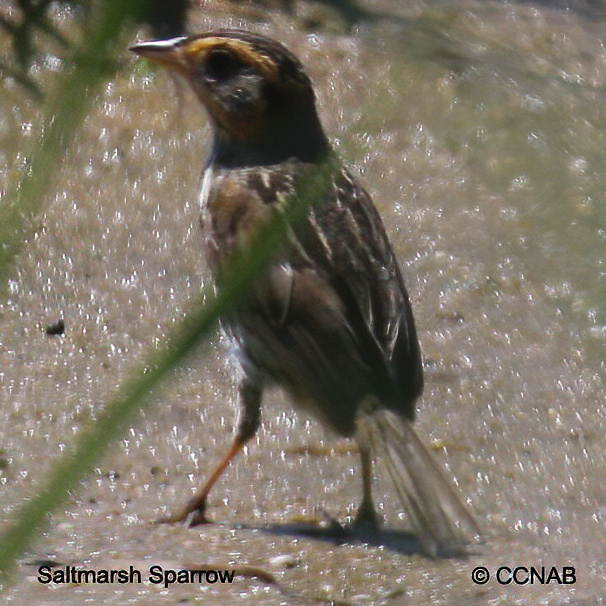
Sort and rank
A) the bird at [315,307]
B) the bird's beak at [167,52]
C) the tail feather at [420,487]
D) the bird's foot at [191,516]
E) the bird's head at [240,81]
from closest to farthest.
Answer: the tail feather at [420,487] → the bird at [315,307] → the bird's foot at [191,516] → the bird's head at [240,81] → the bird's beak at [167,52]

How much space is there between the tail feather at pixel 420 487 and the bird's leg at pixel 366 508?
1.20ft

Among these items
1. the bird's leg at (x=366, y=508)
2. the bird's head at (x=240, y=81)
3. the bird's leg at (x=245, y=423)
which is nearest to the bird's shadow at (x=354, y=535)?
the bird's leg at (x=366, y=508)

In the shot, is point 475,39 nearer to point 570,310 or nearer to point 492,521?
point 492,521

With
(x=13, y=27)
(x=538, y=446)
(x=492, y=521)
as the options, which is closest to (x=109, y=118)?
(x=13, y=27)

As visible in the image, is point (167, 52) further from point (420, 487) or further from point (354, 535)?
point (420, 487)

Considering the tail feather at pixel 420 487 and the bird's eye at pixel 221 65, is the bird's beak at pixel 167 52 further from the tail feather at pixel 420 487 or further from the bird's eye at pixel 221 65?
the tail feather at pixel 420 487

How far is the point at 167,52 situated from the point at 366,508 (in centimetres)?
192

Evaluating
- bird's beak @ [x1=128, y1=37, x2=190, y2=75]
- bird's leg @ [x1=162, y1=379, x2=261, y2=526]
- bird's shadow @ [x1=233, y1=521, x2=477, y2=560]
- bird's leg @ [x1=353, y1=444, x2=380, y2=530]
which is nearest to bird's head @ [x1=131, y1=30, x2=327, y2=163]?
bird's beak @ [x1=128, y1=37, x2=190, y2=75]

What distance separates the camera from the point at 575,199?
981 mm

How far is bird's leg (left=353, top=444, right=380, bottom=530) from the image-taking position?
393 centimetres

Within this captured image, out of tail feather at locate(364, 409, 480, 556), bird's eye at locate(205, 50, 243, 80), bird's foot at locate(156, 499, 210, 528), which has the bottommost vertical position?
bird's foot at locate(156, 499, 210, 528)

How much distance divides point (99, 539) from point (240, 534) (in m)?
0.47

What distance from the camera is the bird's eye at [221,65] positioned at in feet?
14.9

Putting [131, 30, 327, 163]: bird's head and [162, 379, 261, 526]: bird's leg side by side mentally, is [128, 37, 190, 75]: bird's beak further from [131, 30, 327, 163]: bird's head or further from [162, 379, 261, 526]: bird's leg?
[162, 379, 261, 526]: bird's leg
